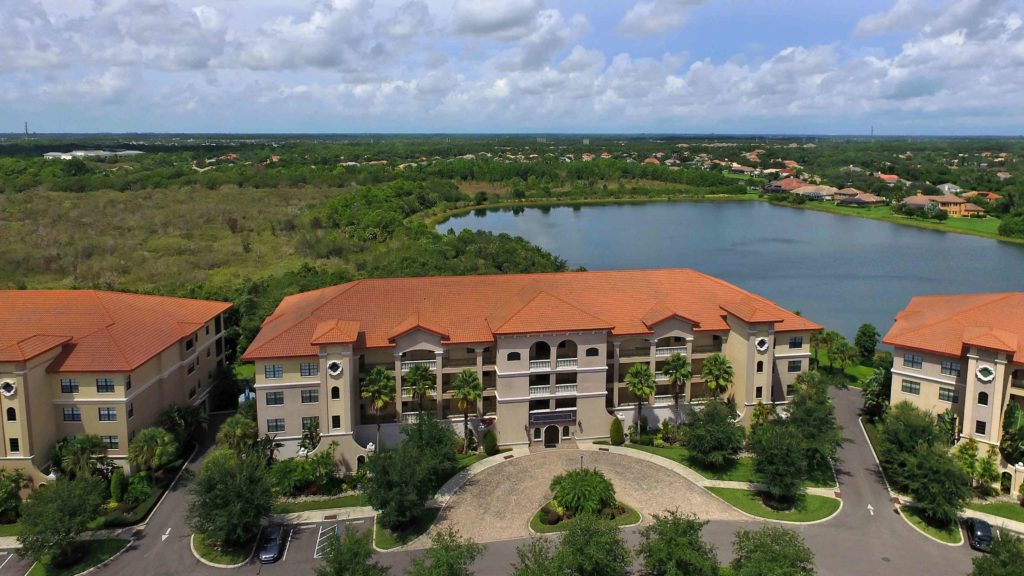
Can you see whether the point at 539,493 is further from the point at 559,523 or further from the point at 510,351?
the point at 510,351

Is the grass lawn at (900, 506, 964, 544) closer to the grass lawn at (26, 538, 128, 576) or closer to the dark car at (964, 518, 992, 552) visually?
the dark car at (964, 518, 992, 552)

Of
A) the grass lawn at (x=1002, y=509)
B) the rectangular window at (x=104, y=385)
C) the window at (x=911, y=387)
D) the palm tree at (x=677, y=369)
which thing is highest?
the rectangular window at (x=104, y=385)

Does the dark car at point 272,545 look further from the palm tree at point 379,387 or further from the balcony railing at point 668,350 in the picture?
the balcony railing at point 668,350

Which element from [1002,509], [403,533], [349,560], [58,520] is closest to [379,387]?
[403,533]

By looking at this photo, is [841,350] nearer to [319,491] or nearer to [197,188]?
[319,491]

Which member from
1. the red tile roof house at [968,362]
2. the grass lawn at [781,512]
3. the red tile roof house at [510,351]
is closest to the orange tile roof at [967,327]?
the red tile roof house at [968,362]

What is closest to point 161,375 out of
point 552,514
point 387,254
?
point 552,514
